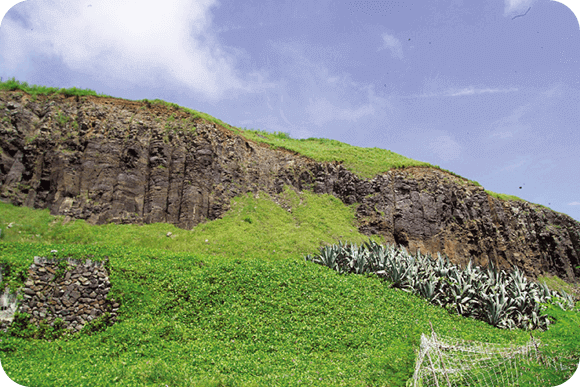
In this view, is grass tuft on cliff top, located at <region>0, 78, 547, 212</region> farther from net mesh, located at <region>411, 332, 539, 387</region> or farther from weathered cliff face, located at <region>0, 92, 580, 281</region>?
net mesh, located at <region>411, 332, 539, 387</region>

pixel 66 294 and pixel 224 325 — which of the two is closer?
pixel 66 294

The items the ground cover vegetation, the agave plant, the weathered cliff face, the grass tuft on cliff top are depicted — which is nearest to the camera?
the ground cover vegetation

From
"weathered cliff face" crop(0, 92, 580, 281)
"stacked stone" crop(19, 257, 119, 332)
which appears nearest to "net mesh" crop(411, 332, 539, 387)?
"stacked stone" crop(19, 257, 119, 332)

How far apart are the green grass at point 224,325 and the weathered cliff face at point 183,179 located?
2.18 m

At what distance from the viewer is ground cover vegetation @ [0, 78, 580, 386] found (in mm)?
7641

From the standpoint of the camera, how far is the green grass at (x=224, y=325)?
25.4 ft

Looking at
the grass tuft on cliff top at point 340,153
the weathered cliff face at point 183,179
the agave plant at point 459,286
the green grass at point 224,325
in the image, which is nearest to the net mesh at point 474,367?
the green grass at point 224,325

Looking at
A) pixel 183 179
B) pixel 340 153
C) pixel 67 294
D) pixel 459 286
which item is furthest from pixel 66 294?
pixel 340 153

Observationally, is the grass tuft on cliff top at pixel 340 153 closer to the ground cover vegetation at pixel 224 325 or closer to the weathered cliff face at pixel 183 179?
the weathered cliff face at pixel 183 179

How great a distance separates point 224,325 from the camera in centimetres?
1087

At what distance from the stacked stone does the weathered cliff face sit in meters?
7.14

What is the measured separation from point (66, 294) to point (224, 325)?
16.9 ft

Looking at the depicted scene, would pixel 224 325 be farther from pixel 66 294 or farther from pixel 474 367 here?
pixel 474 367

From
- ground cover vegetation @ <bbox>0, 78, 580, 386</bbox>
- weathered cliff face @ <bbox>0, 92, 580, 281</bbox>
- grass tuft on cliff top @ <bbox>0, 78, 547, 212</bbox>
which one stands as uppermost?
grass tuft on cliff top @ <bbox>0, 78, 547, 212</bbox>
